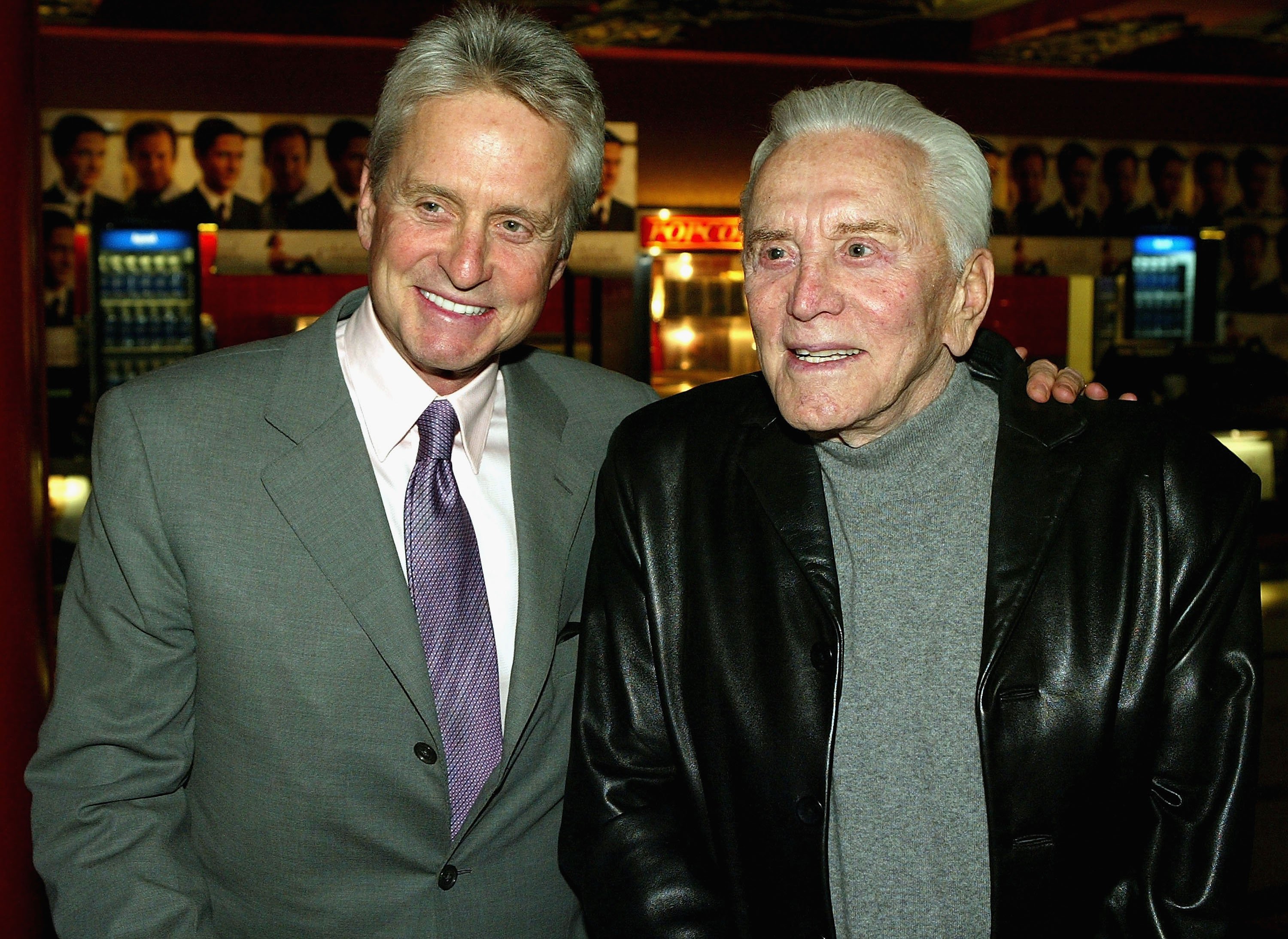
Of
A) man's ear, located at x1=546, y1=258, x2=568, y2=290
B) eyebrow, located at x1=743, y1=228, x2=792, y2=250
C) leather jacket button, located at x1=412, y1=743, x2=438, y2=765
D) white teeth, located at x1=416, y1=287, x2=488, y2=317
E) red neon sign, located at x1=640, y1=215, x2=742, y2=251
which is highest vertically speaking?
red neon sign, located at x1=640, y1=215, x2=742, y2=251

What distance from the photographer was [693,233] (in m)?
8.93

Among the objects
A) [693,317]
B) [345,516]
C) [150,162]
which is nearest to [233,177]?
[150,162]

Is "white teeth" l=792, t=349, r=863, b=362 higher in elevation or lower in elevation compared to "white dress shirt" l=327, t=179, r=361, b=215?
lower

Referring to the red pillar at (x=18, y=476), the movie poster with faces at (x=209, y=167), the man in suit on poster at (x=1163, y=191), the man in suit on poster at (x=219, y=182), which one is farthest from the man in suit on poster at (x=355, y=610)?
the man in suit on poster at (x=1163, y=191)

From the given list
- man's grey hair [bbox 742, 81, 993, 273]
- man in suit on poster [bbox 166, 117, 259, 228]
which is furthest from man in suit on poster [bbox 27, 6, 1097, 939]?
man in suit on poster [bbox 166, 117, 259, 228]

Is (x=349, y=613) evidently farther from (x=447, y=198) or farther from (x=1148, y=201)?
(x=1148, y=201)

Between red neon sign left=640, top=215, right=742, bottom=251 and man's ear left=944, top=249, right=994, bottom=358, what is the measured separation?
23.8 ft

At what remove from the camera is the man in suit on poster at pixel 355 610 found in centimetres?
154

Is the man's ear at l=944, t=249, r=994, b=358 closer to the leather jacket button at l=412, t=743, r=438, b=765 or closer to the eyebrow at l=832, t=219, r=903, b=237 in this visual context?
the eyebrow at l=832, t=219, r=903, b=237

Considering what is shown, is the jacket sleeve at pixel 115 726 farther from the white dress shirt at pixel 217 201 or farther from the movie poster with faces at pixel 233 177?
the white dress shirt at pixel 217 201

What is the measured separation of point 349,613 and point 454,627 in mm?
149

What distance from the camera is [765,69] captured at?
9.48 meters

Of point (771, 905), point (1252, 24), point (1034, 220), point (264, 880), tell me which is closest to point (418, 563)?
point (264, 880)

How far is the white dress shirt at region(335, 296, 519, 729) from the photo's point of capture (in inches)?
67.4
